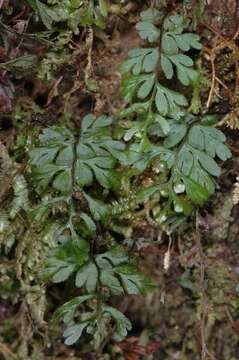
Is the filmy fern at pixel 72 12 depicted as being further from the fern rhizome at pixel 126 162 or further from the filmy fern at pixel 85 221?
the filmy fern at pixel 85 221

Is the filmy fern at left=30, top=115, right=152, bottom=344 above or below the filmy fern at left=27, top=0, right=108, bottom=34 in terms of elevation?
below

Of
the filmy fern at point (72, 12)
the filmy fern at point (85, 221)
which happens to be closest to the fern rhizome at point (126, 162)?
the filmy fern at point (85, 221)

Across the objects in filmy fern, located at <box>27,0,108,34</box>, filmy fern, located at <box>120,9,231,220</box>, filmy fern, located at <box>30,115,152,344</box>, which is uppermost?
filmy fern, located at <box>27,0,108,34</box>

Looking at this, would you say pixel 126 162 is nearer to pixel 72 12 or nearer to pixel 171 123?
pixel 171 123

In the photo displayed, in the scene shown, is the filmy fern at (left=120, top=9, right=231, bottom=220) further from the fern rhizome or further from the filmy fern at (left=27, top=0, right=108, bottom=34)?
the filmy fern at (left=27, top=0, right=108, bottom=34)

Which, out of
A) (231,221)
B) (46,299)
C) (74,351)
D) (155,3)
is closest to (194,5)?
(155,3)

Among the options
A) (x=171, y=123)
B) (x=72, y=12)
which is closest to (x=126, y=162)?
(x=171, y=123)

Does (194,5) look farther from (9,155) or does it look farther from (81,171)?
(9,155)

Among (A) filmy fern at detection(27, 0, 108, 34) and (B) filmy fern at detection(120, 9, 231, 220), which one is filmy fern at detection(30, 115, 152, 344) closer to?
(B) filmy fern at detection(120, 9, 231, 220)

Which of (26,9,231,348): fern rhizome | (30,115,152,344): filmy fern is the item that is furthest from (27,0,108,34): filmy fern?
(30,115,152,344): filmy fern
